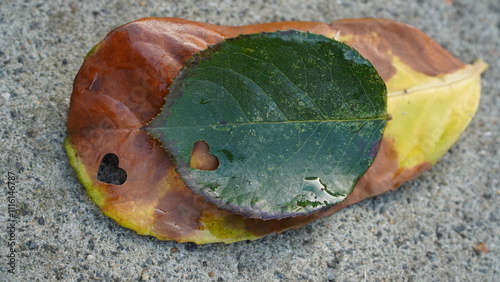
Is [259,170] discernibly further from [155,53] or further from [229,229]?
[155,53]

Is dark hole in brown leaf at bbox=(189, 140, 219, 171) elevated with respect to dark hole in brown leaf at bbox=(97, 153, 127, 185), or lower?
elevated

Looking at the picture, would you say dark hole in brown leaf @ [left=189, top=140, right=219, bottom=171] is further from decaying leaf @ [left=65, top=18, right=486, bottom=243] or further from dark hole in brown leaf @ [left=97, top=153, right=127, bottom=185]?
dark hole in brown leaf @ [left=97, top=153, right=127, bottom=185]

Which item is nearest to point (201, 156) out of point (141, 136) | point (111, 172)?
point (141, 136)

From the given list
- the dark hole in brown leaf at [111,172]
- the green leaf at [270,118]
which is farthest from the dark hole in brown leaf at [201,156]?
the dark hole in brown leaf at [111,172]

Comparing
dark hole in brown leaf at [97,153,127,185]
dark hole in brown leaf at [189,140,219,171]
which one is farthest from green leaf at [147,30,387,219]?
dark hole in brown leaf at [97,153,127,185]

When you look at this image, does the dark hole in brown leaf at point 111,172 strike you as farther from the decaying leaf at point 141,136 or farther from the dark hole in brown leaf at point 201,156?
the dark hole in brown leaf at point 201,156

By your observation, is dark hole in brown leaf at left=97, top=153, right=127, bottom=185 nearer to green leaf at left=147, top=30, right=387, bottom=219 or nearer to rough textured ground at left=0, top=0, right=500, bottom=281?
rough textured ground at left=0, top=0, right=500, bottom=281

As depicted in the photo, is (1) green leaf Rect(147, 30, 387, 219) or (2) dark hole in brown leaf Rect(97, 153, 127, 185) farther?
(2) dark hole in brown leaf Rect(97, 153, 127, 185)

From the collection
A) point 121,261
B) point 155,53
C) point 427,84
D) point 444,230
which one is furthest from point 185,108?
point 444,230
